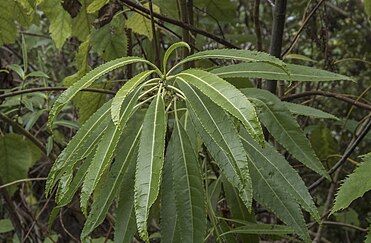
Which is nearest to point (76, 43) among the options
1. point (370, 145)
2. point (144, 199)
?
point (370, 145)

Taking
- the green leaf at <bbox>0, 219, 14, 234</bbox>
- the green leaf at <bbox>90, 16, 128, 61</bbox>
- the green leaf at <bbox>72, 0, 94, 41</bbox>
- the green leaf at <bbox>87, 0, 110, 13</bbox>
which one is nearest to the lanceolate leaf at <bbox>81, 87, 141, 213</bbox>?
the green leaf at <bbox>87, 0, 110, 13</bbox>

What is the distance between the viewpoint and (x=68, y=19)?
1589 mm

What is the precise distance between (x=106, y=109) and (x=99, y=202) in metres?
0.16

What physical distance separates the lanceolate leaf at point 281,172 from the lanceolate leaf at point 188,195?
131 mm

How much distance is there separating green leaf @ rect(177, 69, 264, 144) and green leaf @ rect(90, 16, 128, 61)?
622 mm

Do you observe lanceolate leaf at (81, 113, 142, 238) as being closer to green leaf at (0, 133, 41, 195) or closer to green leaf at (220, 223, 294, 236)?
green leaf at (220, 223, 294, 236)

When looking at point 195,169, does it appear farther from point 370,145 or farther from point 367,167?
point 370,145

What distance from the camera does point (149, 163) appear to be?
0.83m

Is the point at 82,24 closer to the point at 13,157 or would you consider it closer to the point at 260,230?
the point at 13,157

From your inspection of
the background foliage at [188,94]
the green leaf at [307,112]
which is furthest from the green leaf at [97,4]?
the green leaf at [307,112]

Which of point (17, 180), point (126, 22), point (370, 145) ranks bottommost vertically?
point (370, 145)

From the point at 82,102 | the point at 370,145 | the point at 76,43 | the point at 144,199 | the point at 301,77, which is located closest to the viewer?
the point at 144,199

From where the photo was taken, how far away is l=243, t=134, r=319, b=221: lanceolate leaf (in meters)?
0.97

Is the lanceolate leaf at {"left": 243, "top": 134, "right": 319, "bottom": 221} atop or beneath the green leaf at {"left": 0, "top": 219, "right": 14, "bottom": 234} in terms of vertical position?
atop
